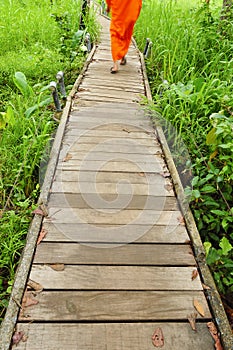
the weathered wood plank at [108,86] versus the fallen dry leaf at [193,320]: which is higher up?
the weathered wood plank at [108,86]

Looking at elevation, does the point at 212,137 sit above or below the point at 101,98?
above

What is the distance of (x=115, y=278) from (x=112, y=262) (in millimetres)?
124

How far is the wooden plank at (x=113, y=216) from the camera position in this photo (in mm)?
2250

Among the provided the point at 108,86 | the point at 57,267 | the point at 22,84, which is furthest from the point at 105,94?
the point at 57,267

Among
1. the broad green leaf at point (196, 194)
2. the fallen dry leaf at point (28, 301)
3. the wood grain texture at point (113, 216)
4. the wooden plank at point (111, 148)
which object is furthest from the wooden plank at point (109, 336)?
the wooden plank at point (111, 148)

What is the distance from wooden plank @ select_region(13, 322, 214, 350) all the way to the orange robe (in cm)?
437

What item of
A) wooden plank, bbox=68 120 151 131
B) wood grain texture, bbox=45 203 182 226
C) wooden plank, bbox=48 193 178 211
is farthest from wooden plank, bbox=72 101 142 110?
wood grain texture, bbox=45 203 182 226

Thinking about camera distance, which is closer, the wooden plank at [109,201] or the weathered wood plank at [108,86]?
the wooden plank at [109,201]

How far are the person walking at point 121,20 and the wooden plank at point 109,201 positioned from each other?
130 inches

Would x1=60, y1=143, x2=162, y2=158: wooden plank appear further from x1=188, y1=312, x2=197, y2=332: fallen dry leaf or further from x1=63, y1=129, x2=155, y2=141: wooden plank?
x1=188, y1=312, x2=197, y2=332: fallen dry leaf

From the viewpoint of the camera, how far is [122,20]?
4.84 m

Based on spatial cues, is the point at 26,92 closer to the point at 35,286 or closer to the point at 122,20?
the point at 122,20

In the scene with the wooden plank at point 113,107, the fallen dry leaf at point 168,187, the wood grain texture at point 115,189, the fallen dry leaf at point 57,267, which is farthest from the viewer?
the wooden plank at point 113,107

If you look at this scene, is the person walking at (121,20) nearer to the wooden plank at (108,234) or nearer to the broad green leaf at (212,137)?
the broad green leaf at (212,137)
